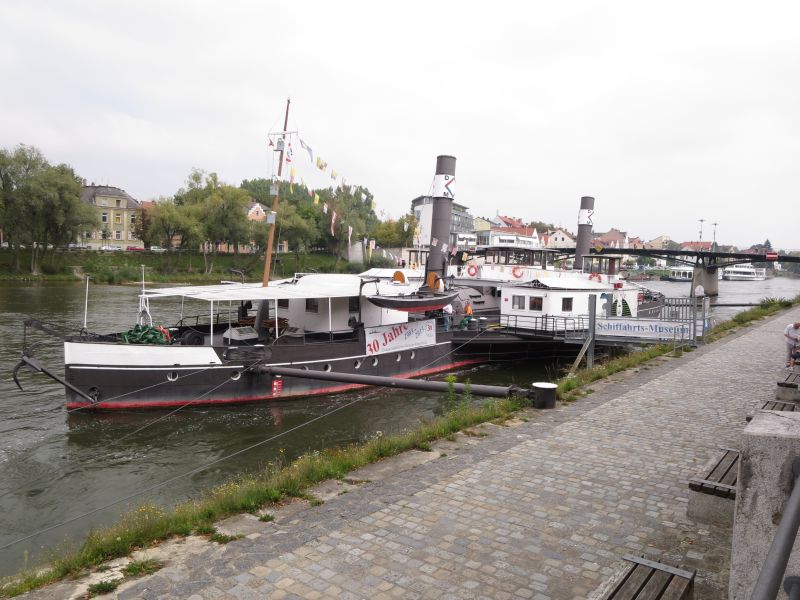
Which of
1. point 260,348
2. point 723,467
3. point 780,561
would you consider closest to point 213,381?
point 260,348

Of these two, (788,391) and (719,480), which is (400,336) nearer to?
(788,391)

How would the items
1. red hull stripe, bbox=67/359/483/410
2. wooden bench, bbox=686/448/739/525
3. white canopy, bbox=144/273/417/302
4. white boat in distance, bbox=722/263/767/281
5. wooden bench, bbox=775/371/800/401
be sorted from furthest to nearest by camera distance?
white boat in distance, bbox=722/263/767/281 → white canopy, bbox=144/273/417/302 → red hull stripe, bbox=67/359/483/410 → wooden bench, bbox=775/371/800/401 → wooden bench, bbox=686/448/739/525

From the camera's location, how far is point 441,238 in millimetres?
24750

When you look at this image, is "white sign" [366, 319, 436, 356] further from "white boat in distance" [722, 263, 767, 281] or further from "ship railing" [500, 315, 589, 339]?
"white boat in distance" [722, 263, 767, 281]

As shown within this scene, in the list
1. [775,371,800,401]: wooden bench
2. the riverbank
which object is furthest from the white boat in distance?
[775,371,800,401]: wooden bench

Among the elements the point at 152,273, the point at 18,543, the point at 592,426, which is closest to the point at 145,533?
the point at 18,543

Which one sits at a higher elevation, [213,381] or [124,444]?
[213,381]

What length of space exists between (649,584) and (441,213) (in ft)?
70.7

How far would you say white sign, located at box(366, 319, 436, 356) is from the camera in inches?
742

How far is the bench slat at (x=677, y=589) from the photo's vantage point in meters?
4.29

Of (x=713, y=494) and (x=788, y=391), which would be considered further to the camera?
(x=788, y=391)

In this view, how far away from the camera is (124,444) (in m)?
13.1

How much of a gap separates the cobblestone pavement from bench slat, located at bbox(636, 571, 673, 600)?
2.11 feet

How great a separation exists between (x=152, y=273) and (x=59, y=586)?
62.0 metres
